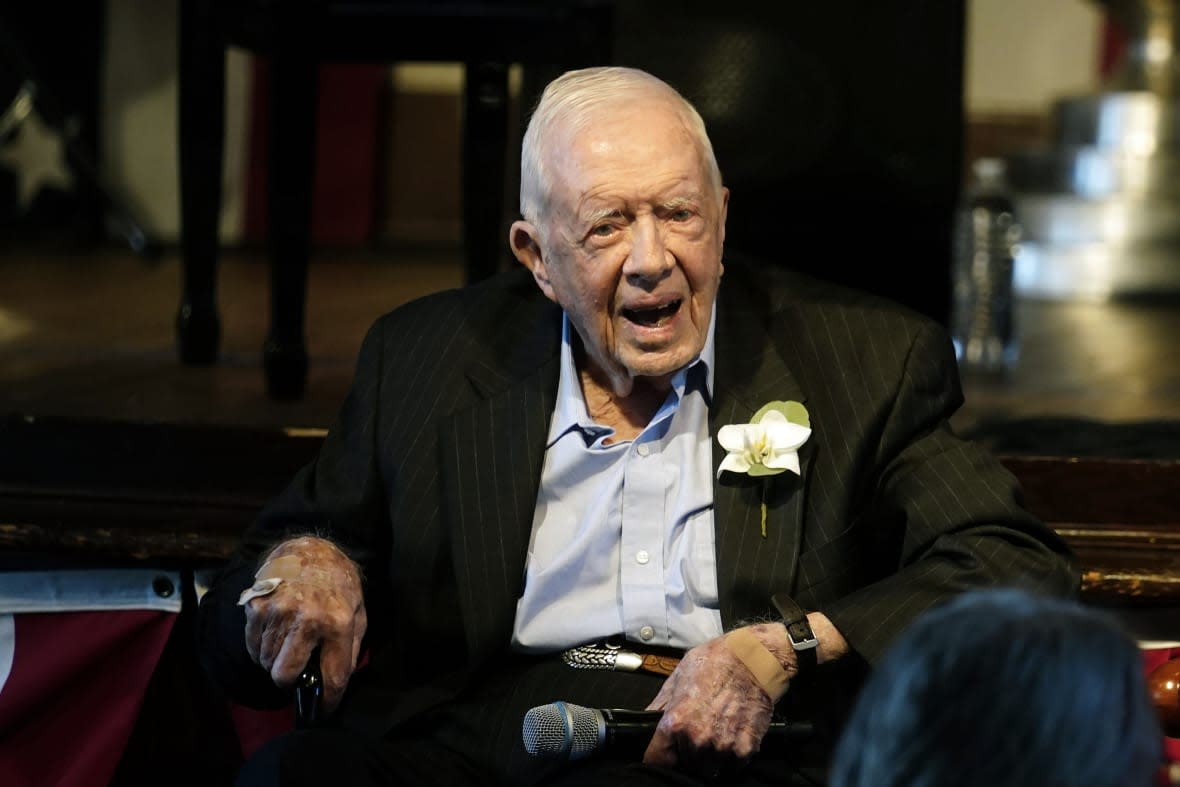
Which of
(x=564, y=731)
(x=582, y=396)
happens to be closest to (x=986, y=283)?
(x=582, y=396)

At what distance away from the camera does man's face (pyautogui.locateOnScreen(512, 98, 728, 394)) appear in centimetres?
175

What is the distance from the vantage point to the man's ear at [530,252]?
6.13 ft

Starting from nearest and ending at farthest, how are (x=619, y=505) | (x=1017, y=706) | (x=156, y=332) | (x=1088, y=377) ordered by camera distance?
(x=1017, y=706), (x=619, y=505), (x=1088, y=377), (x=156, y=332)

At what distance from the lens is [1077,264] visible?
5.55m

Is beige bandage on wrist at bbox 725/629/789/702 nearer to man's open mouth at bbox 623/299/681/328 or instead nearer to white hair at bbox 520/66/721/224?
man's open mouth at bbox 623/299/681/328

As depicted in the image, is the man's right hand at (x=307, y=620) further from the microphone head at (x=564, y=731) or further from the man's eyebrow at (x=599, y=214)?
the man's eyebrow at (x=599, y=214)

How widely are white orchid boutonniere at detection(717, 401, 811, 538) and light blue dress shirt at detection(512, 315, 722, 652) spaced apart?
0.05 metres

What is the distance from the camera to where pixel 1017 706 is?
0.83m

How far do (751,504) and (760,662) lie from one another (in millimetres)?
201

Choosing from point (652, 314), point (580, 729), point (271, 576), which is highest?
point (652, 314)

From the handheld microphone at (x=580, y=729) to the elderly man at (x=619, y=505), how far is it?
0.03 metres

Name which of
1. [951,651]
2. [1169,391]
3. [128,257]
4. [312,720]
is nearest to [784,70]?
[1169,391]

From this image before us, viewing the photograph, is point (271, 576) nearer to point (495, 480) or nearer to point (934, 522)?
point (495, 480)

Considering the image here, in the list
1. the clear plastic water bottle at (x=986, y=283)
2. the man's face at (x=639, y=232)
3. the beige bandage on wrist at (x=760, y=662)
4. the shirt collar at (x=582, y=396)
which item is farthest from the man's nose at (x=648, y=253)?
the clear plastic water bottle at (x=986, y=283)
